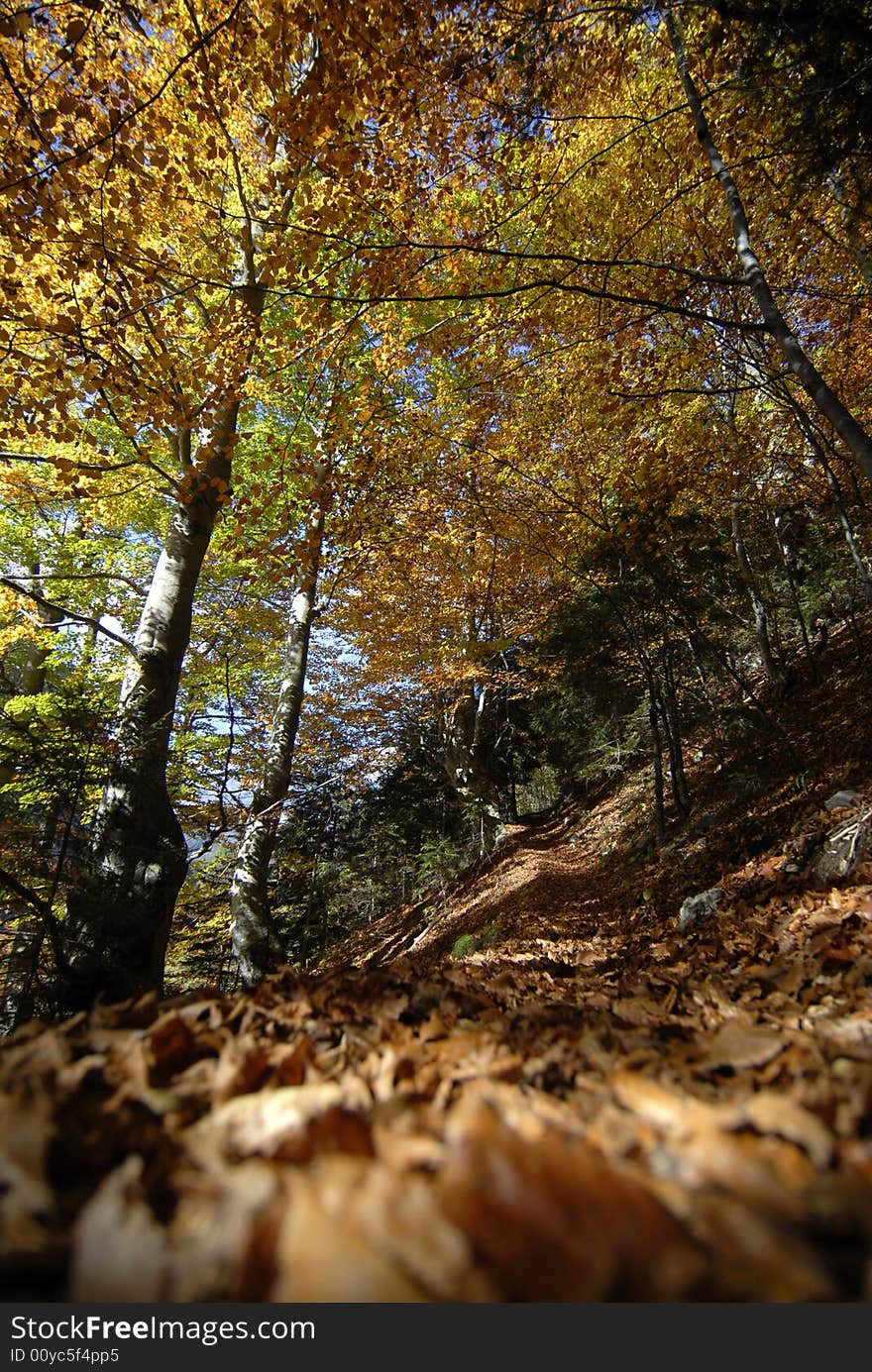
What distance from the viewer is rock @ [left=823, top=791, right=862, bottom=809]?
3957 mm

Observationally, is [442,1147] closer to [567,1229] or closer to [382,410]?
[567,1229]

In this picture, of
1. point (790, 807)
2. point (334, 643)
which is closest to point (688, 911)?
point (790, 807)

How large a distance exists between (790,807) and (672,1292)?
213 inches

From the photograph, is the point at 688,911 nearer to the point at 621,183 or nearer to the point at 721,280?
the point at 721,280

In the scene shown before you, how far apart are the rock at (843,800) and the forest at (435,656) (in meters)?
0.03

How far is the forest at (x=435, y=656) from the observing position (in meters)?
0.66

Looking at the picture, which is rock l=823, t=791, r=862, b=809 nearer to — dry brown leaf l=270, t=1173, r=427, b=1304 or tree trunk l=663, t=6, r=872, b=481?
tree trunk l=663, t=6, r=872, b=481

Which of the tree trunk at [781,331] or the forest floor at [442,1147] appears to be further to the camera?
the tree trunk at [781,331]

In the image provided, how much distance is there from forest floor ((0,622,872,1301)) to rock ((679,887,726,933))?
2.12m

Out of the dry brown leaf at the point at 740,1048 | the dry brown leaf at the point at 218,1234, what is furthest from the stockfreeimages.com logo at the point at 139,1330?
the dry brown leaf at the point at 740,1048

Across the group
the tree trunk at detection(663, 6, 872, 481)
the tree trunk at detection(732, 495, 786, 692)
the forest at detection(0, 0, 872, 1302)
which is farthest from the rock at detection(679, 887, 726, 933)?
the tree trunk at detection(732, 495, 786, 692)

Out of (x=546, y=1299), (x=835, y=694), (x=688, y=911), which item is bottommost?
(x=546, y=1299)

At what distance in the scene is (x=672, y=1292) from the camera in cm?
56

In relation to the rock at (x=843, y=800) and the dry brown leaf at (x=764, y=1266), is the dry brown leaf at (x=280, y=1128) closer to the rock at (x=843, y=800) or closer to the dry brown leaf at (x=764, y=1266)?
the dry brown leaf at (x=764, y=1266)
